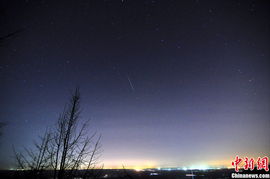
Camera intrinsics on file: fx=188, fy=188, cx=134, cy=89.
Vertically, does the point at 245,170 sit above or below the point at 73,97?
below

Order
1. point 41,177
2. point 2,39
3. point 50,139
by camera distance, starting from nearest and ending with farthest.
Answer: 1. point 2,39
2. point 41,177
3. point 50,139

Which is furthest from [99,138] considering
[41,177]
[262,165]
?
[262,165]

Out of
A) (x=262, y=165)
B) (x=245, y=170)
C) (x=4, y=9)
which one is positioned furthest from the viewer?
(x=245, y=170)

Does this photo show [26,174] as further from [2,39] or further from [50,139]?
[2,39]

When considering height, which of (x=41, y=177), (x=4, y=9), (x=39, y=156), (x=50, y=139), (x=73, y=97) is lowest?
(x=41, y=177)

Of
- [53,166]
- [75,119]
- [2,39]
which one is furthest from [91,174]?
[2,39]

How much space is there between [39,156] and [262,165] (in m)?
19.7

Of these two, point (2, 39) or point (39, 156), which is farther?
point (39, 156)

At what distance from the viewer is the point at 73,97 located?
6.78m

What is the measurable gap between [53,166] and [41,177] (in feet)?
1.69

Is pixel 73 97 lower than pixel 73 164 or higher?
higher

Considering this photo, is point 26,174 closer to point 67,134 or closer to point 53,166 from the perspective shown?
point 53,166

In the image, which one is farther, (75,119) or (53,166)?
(75,119)

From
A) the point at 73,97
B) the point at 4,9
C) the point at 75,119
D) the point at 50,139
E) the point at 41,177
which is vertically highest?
the point at 4,9
